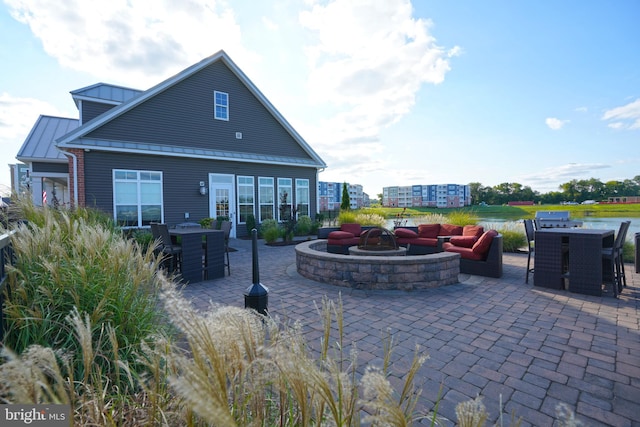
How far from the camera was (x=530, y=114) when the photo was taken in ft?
31.1

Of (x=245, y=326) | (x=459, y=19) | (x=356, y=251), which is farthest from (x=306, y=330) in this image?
(x=459, y=19)

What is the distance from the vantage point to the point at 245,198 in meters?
13.0

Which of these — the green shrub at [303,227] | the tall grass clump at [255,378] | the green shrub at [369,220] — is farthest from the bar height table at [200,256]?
the green shrub at [369,220]

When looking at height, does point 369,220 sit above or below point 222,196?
below

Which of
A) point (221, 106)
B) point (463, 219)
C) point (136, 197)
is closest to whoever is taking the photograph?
point (463, 219)

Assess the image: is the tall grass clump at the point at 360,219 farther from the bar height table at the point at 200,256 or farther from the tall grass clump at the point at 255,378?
the tall grass clump at the point at 255,378

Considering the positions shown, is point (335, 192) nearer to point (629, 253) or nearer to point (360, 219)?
point (360, 219)

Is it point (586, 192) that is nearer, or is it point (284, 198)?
point (284, 198)

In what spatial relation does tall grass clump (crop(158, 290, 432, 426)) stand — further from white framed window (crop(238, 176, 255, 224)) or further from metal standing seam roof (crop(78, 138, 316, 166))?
white framed window (crop(238, 176, 255, 224))

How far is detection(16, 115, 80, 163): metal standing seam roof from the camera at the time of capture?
523 inches

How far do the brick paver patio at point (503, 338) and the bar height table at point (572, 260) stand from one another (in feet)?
0.77

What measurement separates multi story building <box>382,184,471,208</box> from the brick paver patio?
9419 centimetres

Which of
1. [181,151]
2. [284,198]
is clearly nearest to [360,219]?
[284,198]

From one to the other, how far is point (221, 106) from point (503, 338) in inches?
516
